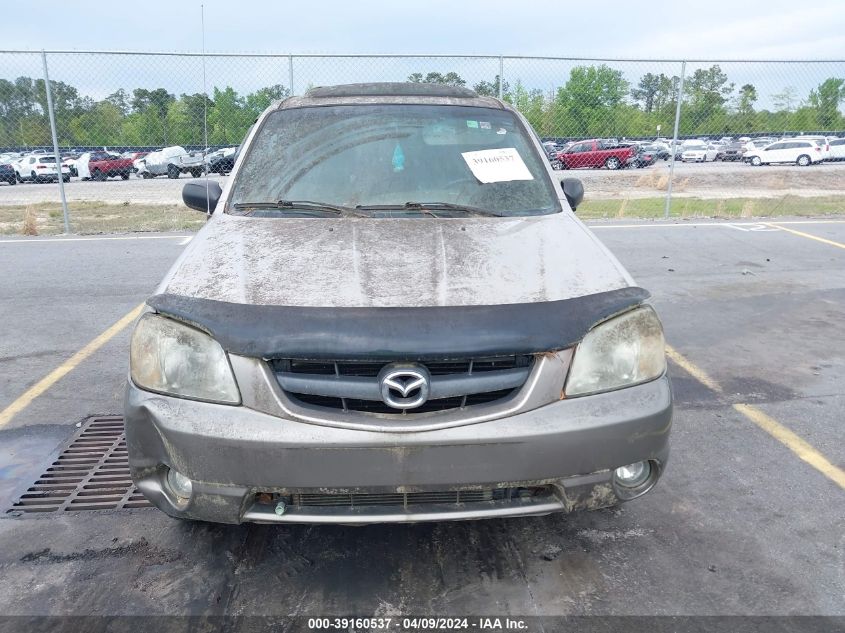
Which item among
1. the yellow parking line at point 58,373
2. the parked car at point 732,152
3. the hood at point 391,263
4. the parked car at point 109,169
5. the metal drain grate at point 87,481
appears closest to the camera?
the hood at point 391,263

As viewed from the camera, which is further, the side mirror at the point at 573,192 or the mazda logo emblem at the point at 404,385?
the side mirror at the point at 573,192

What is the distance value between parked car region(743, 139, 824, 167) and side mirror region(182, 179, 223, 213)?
41371 millimetres

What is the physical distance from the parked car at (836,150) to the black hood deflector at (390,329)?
43.7 m

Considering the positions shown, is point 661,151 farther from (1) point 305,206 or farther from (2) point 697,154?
(1) point 305,206

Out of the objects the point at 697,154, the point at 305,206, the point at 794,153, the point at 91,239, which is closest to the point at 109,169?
the point at 91,239

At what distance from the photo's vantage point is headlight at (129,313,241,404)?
2.23 meters

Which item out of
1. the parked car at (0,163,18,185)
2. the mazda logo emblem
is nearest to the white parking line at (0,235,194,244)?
the mazda logo emblem

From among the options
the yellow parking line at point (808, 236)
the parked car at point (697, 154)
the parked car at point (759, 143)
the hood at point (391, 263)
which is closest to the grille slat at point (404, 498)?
the hood at point (391, 263)

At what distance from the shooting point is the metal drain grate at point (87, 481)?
3.09m

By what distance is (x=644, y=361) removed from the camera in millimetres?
2402

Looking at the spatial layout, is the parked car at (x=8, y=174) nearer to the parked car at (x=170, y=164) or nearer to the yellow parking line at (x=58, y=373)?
the parked car at (x=170, y=164)

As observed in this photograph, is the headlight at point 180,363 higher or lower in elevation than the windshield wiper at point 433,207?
lower

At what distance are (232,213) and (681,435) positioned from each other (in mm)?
2626

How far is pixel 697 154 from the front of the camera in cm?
4397
